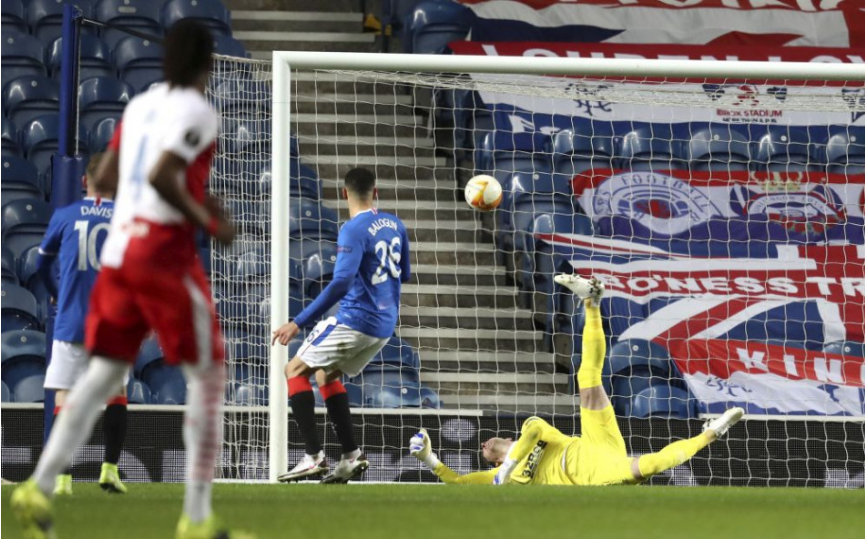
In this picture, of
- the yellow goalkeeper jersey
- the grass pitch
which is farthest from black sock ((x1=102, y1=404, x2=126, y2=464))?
the yellow goalkeeper jersey

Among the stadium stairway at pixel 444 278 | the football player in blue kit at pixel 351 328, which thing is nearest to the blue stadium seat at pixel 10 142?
the stadium stairway at pixel 444 278

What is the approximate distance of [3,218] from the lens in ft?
35.3

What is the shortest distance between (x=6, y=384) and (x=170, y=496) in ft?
13.7

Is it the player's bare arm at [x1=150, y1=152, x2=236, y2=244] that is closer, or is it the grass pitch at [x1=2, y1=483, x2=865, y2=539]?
the player's bare arm at [x1=150, y1=152, x2=236, y2=244]

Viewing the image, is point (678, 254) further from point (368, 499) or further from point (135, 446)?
point (368, 499)

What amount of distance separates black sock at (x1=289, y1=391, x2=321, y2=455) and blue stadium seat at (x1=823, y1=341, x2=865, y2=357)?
17.6ft

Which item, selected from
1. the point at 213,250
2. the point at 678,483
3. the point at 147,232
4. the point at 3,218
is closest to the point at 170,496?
the point at 147,232

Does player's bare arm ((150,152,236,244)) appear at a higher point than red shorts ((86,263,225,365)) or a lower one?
higher

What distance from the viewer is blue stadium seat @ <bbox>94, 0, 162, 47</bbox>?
500 inches

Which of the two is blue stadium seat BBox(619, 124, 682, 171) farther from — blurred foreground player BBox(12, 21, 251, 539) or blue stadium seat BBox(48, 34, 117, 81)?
blurred foreground player BBox(12, 21, 251, 539)

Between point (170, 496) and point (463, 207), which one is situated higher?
point (463, 207)

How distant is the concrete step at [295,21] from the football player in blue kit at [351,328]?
22.8ft

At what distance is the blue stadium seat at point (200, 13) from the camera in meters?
12.8

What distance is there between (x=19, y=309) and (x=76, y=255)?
406 cm
